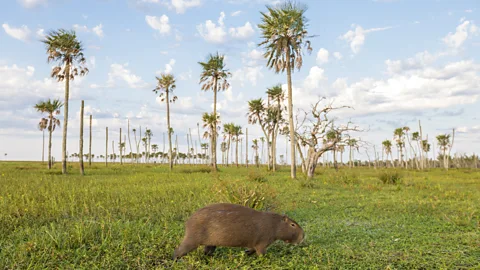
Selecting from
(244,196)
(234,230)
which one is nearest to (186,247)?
(234,230)

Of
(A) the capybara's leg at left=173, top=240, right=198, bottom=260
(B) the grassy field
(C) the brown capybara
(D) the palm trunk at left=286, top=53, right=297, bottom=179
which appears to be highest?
(D) the palm trunk at left=286, top=53, right=297, bottom=179

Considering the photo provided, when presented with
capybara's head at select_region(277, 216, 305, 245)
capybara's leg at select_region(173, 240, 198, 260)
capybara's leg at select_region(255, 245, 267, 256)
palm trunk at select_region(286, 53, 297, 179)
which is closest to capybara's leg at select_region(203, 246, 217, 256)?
capybara's leg at select_region(173, 240, 198, 260)

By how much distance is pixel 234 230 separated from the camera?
491 centimetres

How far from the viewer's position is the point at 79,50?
34.0 m

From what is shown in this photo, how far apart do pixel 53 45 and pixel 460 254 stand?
3747 cm

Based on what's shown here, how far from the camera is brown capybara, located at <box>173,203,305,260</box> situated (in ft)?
15.9

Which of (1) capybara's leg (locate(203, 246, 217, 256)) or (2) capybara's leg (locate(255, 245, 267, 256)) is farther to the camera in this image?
(1) capybara's leg (locate(203, 246, 217, 256))

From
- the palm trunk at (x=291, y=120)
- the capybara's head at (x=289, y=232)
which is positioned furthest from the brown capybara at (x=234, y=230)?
the palm trunk at (x=291, y=120)

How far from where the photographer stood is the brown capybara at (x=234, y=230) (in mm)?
4859

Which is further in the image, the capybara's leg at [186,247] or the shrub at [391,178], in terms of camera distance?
the shrub at [391,178]

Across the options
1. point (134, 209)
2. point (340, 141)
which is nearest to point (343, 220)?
point (134, 209)

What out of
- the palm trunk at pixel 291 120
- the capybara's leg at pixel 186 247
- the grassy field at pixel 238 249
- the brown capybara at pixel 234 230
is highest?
the palm trunk at pixel 291 120

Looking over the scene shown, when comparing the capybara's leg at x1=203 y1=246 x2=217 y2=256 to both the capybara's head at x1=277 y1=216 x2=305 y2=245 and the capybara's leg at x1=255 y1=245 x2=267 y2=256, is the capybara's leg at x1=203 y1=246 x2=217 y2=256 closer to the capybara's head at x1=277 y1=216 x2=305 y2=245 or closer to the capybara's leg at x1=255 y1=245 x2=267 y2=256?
the capybara's leg at x1=255 y1=245 x2=267 y2=256

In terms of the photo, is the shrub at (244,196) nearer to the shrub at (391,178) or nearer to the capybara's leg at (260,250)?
the capybara's leg at (260,250)
